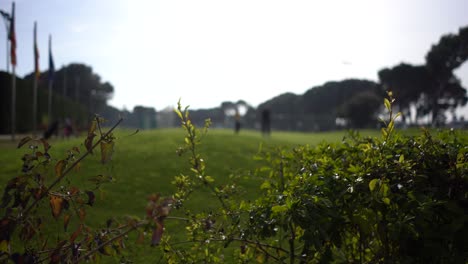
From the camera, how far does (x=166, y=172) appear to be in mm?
9398

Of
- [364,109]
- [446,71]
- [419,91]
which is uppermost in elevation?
[446,71]

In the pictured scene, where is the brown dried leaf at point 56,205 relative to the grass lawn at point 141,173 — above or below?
above

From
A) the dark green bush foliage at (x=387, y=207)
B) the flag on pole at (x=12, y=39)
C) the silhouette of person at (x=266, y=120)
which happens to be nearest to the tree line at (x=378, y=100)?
the silhouette of person at (x=266, y=120)

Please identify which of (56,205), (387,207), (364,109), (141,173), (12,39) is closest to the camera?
(56,205)

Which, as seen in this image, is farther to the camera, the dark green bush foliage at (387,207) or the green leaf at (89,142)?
the dark green bush foliage at (387,207)

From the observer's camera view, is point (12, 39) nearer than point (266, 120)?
Yes

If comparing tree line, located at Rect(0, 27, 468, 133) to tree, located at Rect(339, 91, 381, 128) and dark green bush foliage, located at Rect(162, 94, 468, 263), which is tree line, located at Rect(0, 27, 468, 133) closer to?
tree, located at Rect(339, 91, 381, 128)

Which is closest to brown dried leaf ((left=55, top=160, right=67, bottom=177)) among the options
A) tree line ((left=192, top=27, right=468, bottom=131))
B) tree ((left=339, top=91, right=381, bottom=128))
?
tree line ((left=192, top=27, right=468, bottom=131))

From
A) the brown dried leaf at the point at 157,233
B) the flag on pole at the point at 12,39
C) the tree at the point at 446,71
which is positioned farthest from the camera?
the tree at the point at 446,71

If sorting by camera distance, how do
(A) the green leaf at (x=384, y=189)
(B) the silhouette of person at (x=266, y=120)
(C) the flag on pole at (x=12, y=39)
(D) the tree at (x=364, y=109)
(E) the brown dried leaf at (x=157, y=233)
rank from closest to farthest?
(E) the brown dried leaf at (x=157, y=233) → (A) the green leaf at (x=384, y=189) → (C) the flag on pole at (x=12, y=39) → (B) the silhouette of person at (x=266, y=120) → (D) the tree at (x=364, y=109)

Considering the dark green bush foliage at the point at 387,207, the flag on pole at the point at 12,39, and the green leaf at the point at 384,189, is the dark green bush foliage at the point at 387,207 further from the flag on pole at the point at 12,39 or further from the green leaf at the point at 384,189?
the flag on pole at the point at 12,39

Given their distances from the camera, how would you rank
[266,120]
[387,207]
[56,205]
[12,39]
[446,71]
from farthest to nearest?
1. [446,71]
2. [266,120]
3. [12,39]
4. [387,207]
5. [56,205]

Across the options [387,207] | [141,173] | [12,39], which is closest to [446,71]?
Answer: [12,39]

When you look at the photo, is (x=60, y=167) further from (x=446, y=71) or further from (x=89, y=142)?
(x=446, y=71)
